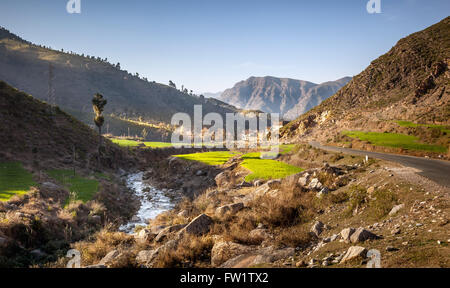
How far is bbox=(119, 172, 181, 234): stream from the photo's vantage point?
58.0 ft

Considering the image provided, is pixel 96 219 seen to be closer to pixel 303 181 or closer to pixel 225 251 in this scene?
pixel 225 251

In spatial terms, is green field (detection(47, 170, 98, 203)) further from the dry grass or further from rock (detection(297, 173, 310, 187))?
rock (detection(297, 173, 310, 187))

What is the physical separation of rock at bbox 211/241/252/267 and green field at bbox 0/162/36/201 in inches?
618

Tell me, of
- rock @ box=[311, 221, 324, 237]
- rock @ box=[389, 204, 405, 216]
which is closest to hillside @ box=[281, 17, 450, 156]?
rock @ box=[389, 204, 405, 216]

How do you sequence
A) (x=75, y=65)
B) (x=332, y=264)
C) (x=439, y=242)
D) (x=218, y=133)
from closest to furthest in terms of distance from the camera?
(x=439, y=242) → (x=332, y=264) → (x=218, y=133) → (x=75, y=65)

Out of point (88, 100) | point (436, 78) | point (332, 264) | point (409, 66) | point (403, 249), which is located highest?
point (88, 100)

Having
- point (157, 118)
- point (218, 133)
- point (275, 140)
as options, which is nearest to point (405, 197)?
point (275, 140)

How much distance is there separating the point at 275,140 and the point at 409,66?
2892cm

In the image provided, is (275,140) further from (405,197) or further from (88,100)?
(88,100)

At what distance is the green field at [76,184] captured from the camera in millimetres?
18973

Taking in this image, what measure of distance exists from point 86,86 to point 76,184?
520 feet

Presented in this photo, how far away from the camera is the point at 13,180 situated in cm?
1905

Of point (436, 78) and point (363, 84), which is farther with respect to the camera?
point (363, 84)

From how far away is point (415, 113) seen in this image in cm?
2652
